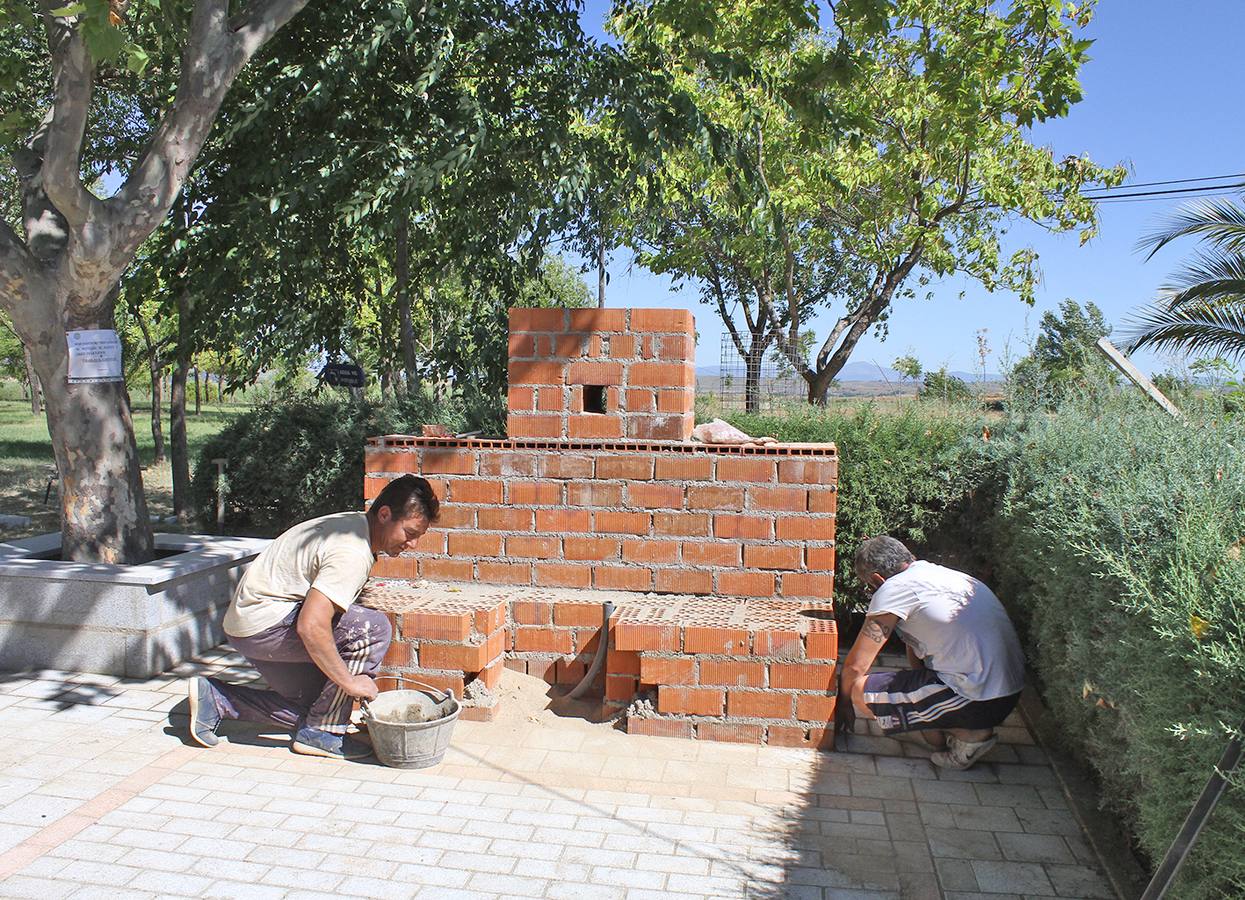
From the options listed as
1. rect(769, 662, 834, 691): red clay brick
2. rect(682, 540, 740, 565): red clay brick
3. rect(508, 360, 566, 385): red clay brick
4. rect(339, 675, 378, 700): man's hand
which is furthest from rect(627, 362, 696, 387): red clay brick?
rect(339, 675, 378, 700): man's hand

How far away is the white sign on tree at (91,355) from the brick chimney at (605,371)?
103 inches

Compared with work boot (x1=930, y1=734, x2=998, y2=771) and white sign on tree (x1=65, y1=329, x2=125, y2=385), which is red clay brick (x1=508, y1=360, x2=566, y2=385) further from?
work boot (x1=930, y1=734, x2=998, y2=771)

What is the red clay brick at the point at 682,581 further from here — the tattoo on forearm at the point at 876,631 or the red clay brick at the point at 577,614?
the tattoo on forearm at the point at 876,631

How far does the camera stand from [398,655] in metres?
4.99

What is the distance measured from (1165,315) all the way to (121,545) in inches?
400

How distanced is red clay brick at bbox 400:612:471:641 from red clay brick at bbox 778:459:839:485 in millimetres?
1889

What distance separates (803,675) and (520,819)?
1605 millimetres

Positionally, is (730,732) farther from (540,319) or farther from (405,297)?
(405,297)

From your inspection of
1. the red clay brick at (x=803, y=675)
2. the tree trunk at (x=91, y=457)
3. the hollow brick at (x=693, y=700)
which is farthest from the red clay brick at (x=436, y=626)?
the tree trunk at (x=91, y=457)

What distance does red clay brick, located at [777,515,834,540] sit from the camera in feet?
17.4

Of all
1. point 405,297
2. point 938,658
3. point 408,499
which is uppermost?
point 405,297

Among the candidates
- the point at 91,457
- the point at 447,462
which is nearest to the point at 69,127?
the point at 91,457

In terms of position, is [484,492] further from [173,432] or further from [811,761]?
[173,432]

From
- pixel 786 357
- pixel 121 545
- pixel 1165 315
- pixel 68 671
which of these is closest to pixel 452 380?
pixel 121 545
